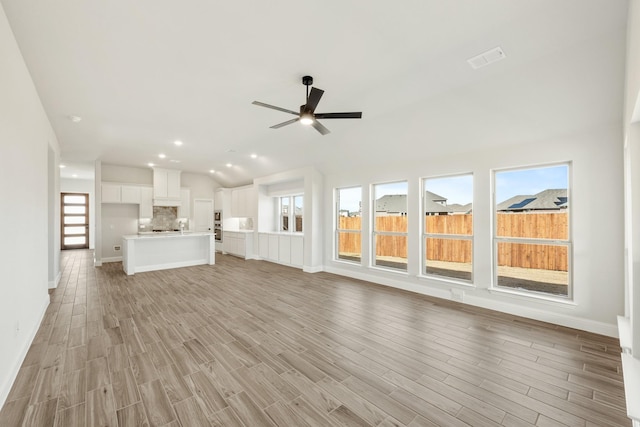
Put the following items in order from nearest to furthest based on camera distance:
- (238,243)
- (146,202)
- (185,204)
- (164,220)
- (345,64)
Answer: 1. (345,64)
2. (146,202)
3. (238,243)
4. (164,220)
5. (185,204)

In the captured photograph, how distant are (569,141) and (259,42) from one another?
3978mm

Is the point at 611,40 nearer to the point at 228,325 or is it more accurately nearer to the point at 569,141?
the point at 569,141

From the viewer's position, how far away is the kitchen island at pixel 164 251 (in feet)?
21.8

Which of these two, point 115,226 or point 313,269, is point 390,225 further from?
Answer: point 115,226

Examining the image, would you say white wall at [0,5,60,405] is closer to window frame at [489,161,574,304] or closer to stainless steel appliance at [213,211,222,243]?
window frame at [489,161,574,304]

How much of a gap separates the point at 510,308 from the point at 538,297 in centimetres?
39

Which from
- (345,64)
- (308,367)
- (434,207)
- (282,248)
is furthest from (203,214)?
(308,367)

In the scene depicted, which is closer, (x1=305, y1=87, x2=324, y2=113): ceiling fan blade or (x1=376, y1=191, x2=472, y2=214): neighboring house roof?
(x1=305, y1=87, x2=324, y2=113): ceiling fan blade

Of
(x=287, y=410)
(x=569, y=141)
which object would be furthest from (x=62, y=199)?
(x=569, y=141)

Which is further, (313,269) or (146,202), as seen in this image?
(146,202)

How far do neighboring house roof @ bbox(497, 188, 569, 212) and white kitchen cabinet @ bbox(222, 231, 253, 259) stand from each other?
7054 mm

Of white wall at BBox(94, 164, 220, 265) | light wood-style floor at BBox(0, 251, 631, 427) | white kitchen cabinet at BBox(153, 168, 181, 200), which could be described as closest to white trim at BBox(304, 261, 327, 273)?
light wood-style floor at BBox(0, 251, 631, 427)

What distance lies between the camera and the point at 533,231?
4.00 m

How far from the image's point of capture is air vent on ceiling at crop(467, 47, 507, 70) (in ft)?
8.87
